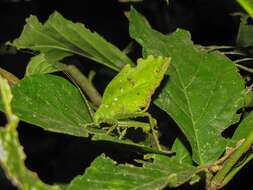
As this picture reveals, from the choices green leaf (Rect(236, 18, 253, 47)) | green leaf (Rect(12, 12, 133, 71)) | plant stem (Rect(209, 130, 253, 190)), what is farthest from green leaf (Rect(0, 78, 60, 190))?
green leaf (Rect(236, 18, 253, 47))

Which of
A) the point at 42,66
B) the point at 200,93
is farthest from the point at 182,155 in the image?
the point at 42,66

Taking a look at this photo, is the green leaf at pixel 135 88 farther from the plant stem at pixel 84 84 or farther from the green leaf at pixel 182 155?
the plant stem at pixel 84 84

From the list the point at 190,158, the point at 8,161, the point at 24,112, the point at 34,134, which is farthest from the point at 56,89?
the point at 34,134

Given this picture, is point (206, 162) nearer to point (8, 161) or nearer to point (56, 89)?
point (56, 89)

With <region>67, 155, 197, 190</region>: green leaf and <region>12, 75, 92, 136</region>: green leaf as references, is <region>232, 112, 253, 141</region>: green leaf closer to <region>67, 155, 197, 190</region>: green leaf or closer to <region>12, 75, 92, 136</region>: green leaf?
<region>67, 155, 197, 190</region>: green leaf

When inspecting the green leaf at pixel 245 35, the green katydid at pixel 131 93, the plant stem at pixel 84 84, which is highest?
the green leaf at pixel 245 35

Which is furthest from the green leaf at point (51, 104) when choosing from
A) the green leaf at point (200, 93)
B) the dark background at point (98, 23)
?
the dark background at point (98, 23)

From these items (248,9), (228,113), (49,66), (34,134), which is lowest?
(34,134)
